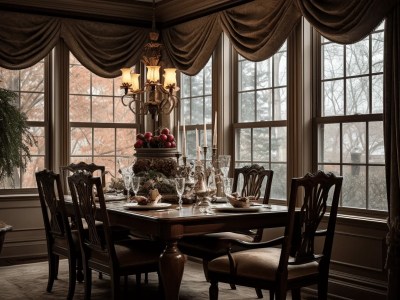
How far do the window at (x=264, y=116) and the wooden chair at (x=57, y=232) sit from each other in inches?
73.3

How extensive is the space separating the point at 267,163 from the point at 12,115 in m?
2.41

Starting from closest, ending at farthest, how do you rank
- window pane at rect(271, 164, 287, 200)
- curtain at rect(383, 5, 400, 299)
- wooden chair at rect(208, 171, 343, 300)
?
wooden chair at rect(208, 171, 343, 300) → curtain at rect(383, 5, 400, 299) → window pane at rect(271, 164, 287, 200)

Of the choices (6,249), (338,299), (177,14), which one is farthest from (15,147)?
(338,299)

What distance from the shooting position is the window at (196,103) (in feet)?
20.3

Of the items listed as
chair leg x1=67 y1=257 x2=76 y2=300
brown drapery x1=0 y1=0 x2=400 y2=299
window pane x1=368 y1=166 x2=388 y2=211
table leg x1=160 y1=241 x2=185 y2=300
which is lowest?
chair leg x1=67 y1=257 x2=76 y2=300

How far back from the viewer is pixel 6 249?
5.93 m

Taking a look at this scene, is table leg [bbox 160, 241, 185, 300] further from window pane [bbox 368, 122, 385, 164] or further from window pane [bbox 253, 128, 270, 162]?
window pane [bbox 253, 128, 270, 162]

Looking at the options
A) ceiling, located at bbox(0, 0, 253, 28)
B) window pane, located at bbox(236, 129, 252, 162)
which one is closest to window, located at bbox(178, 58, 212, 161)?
window pane, located at bbox(236, 129, 252, 162)

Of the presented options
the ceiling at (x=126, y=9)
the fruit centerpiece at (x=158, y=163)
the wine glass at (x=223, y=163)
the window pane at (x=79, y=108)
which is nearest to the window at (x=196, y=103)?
the ceiling at (x=126, y=9)

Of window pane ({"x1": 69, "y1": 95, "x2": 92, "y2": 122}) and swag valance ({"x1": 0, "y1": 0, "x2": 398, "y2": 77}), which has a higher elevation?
swag valance ({"x1": 0, "y1": 0, "x2": 398, "y2": 77})

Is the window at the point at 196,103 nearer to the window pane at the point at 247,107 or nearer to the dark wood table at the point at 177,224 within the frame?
the window pane at the point at 247,107

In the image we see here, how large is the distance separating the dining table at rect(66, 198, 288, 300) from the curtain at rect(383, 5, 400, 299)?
73 cm

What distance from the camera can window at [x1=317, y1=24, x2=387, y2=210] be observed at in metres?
4.33

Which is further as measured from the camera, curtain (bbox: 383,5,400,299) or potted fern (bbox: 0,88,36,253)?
potted fern (bbox: 0,88,36,253)
